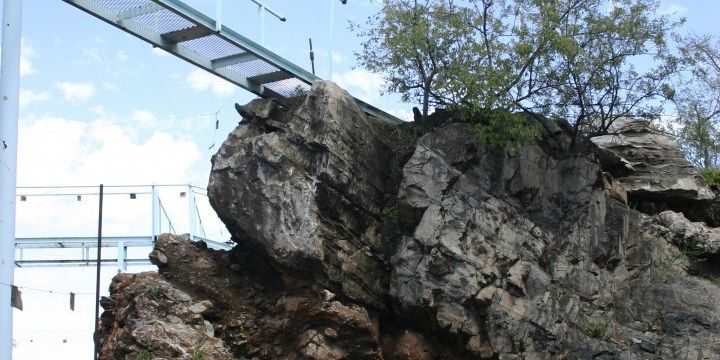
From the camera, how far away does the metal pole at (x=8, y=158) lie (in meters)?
11.8

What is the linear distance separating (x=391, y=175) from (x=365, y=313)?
392cm

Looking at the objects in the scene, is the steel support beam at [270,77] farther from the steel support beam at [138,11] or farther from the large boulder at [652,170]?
the large boulder at [652,170]

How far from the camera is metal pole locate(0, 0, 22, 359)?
1184cm

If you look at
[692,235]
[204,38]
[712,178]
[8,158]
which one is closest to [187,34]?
[204,38]

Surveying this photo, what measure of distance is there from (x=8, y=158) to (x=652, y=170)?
2056 cm

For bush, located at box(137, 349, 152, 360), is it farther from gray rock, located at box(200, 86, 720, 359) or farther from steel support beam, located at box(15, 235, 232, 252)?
steel support beam, located at box(15, 235, 232, 252)

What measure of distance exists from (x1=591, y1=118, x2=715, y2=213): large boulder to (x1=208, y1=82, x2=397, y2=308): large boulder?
7.82 m

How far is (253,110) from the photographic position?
2339 cm

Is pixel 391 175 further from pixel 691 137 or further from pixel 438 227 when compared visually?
pixel 691 137

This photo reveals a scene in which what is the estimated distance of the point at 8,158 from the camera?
12.2 meters

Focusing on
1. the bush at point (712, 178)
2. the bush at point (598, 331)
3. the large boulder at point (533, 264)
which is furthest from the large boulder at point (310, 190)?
the bush at point (712, 178)

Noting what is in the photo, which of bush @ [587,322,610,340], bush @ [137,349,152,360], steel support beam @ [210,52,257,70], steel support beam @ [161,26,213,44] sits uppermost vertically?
steel support beam @ [161,26,213,44]

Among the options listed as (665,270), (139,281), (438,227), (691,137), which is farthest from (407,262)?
(691,137)

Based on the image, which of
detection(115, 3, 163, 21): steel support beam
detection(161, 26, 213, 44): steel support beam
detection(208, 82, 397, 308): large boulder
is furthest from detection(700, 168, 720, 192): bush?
detection(115, 3, 163, 21): steel support beam
